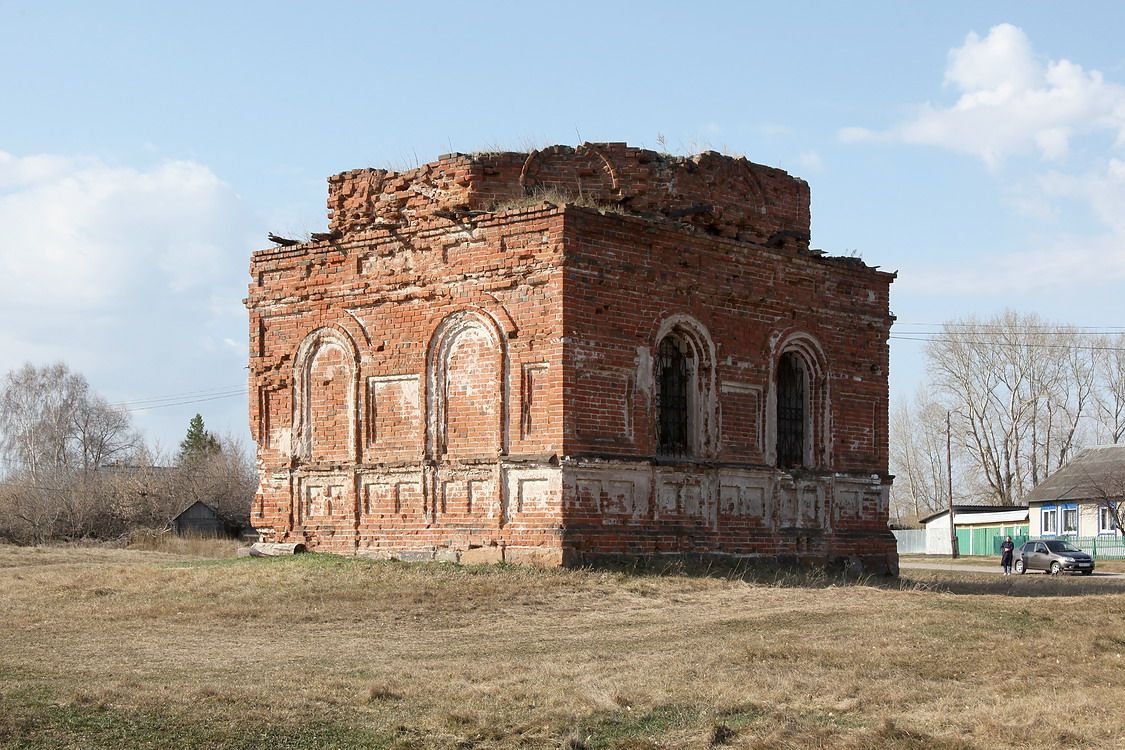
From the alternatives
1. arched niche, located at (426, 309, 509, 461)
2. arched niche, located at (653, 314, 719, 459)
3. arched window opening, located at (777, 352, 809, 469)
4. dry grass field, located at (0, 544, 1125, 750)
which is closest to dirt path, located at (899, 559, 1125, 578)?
arched window opening, located at (777, 352, 809, 469)

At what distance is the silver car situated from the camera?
36.0 metres

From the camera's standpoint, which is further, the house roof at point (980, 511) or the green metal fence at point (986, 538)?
the house roof at point (980, 511)

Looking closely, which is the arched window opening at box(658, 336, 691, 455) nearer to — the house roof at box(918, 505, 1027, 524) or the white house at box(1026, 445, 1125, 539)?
the white house at box(1026, 445, 1125, 539)

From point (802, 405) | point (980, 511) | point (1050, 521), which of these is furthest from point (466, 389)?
point (980, 511)

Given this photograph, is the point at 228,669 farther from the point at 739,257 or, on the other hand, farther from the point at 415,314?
the point at 739,257

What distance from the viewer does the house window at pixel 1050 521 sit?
50.4 metres

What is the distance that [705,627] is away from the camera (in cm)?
1395

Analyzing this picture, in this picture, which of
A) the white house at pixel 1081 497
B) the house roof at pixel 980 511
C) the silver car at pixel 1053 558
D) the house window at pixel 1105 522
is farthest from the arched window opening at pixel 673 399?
the house roof at pixel 980 511

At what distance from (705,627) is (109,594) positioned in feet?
26.8

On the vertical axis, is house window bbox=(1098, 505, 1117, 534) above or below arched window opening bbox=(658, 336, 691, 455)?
below

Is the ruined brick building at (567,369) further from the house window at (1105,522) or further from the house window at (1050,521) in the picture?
the house window at (1050,521)

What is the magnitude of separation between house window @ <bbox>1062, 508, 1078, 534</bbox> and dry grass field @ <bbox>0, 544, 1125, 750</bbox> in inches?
1280

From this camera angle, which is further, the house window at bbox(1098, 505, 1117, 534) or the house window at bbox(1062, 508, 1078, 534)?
the house window at bbox(1062, 508, 1078, 534)

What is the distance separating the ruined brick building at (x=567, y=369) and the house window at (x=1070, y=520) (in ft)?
100
